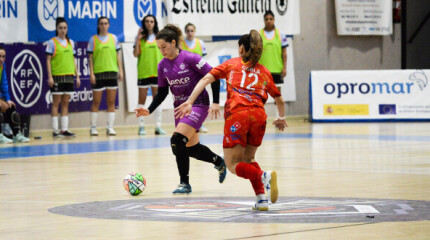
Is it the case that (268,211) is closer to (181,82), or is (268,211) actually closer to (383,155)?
(181,82)

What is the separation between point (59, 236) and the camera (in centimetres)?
589

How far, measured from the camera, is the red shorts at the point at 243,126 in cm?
740

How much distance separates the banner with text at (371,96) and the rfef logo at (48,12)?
6.91m

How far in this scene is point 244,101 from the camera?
749 cm

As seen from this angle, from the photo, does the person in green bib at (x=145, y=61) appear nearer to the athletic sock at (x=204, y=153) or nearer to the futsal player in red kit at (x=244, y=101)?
the athletic sock at (x=204, y=153)

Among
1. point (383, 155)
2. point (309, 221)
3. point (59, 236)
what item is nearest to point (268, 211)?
point (309, 221)

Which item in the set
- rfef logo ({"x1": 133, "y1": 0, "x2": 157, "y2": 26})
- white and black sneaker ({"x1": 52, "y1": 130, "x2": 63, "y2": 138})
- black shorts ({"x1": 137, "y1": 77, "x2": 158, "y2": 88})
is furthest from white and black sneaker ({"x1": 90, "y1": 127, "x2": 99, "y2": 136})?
rfef logo ({"x1": 133, "y1": 0, "x2": 157, "y2": 26})

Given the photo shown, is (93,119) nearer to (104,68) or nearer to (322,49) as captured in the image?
(104,68)

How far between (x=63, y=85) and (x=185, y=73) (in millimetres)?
8882

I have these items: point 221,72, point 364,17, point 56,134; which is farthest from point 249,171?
point 364,17

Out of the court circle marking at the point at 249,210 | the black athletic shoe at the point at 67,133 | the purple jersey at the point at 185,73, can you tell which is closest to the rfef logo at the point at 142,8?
the black athletic shoe at the point at 67,133

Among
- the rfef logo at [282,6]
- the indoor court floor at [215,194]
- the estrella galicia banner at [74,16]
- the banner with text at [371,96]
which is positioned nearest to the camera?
the indoor court floor at [215,194]

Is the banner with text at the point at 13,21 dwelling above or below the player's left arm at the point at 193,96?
above

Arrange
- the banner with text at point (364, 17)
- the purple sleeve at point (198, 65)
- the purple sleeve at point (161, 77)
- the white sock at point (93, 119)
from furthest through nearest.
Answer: the banner with text at point (364, 17)
the white sock at point (93, 119)
the purple sleeve at point (161, 77)
the purple sleeve at point (198, 65)
